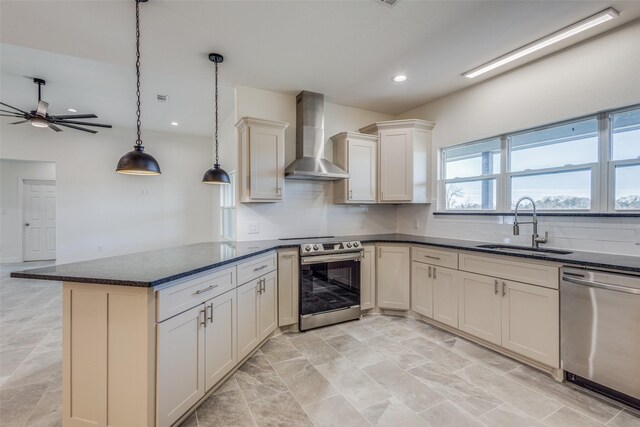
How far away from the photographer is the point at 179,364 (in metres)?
1.69

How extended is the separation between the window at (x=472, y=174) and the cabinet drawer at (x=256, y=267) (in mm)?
2521

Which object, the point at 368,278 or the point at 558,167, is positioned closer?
the point at 558,167

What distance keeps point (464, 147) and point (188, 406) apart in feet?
12.9

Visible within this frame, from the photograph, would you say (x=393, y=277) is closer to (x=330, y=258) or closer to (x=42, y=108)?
(x=330, y=258)

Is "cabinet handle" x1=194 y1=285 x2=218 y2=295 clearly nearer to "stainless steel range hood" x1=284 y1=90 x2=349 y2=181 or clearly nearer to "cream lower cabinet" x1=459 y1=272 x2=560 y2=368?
"stainless steel range hood" x1=284 y1=90 x2=349 y2=181

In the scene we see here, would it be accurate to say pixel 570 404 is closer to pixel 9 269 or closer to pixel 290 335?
A: pixel 290 335

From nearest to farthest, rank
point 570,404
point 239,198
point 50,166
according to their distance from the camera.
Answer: point 570,404 < point 239,198 < point 50,166

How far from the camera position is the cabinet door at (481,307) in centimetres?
259

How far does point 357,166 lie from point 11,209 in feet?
27.7

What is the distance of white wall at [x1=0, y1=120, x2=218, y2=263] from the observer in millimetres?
5785

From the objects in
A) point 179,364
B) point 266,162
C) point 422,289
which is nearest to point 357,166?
point 266,162

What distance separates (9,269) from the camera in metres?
6.00

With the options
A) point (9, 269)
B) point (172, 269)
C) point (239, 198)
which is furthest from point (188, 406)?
point (9, 269)

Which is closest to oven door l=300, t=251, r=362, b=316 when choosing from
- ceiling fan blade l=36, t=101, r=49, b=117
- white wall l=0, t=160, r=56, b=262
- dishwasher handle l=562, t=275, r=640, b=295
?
dishwasher handle l=562, t=275, r=640, b=295
